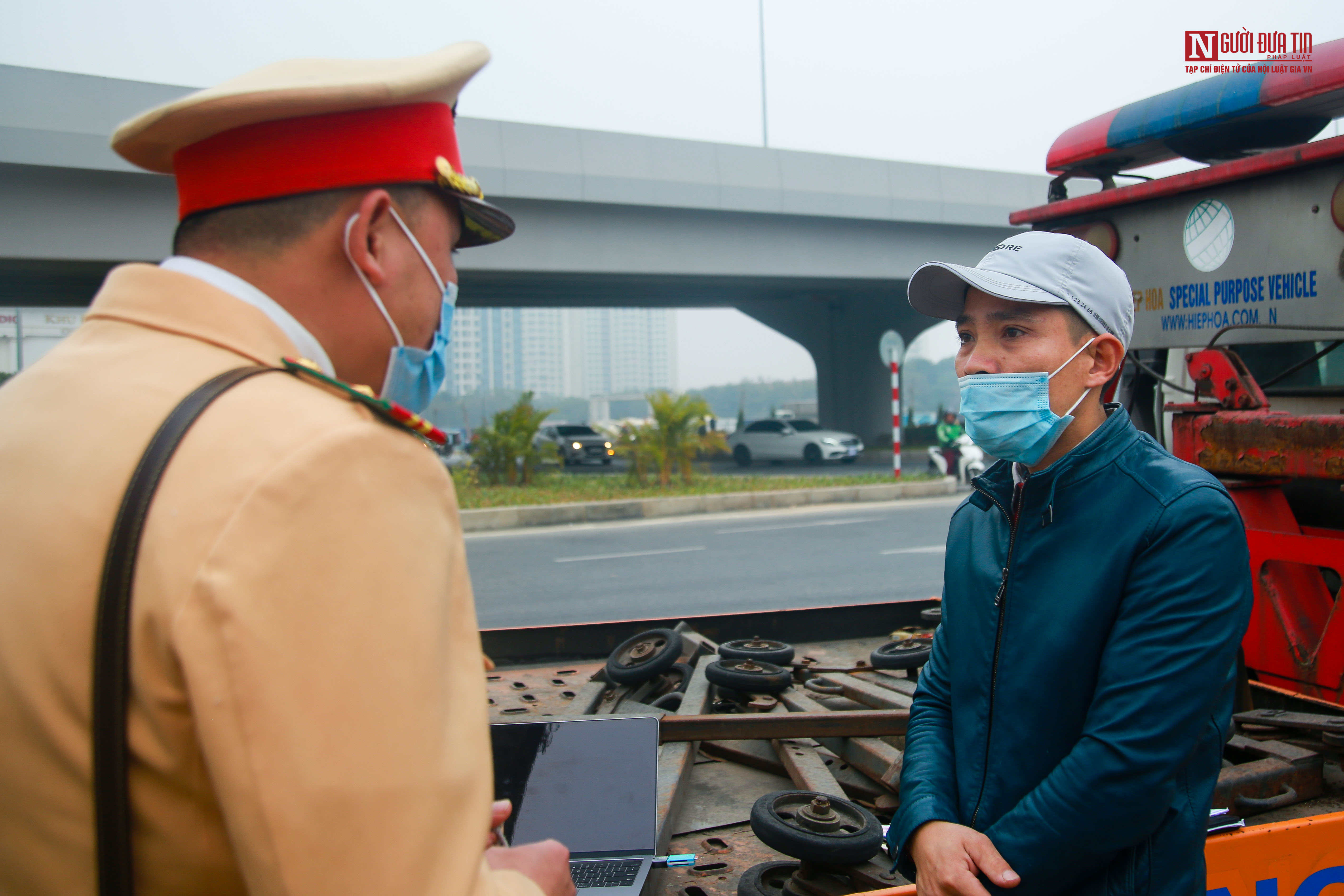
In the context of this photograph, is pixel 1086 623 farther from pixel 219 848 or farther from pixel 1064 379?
pixel 219 848

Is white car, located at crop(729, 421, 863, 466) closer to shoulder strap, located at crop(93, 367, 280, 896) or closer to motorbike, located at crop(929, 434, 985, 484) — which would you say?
motorbike, located at crop(929, 434, 985, 484)

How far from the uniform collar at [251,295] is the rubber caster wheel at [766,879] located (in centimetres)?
159

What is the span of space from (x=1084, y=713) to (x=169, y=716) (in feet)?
4.96

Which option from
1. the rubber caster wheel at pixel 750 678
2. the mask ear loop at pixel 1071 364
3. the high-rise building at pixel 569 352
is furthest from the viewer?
the high-rise building at pixel 569 352

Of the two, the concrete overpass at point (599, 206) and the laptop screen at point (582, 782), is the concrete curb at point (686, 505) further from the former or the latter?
the laptop screen at point (582, 782)

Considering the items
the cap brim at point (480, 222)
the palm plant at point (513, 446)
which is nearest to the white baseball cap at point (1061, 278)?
the cap brim at point (480, 222)

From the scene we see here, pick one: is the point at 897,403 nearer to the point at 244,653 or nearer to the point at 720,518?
the point at 720,518

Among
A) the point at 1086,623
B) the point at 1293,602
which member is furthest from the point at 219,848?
the point at 1293,602

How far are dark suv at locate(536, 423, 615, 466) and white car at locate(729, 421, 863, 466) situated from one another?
5001mm

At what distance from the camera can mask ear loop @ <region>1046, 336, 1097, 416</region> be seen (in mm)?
1833

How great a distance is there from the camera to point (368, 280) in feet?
3.54

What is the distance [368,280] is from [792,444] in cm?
2609

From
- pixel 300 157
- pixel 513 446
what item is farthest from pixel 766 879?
pixel 513 446

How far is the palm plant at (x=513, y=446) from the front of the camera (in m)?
18.5
